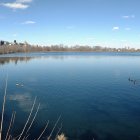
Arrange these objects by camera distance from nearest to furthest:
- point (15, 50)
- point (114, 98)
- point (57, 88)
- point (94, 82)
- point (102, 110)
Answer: point (102, 110)
point (114, 98)
point (57, 88)
point (94, 82)
point (15, 50)

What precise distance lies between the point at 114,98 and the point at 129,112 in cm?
521

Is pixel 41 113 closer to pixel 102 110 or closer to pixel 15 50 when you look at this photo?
pixel 102 110

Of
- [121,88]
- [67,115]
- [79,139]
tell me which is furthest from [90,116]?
[121,88]

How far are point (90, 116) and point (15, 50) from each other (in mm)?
157493

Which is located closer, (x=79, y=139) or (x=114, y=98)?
(x=79, y=139)

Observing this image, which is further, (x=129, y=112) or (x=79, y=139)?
(x=129, y=112)

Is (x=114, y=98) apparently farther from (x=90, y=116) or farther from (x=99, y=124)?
(x=99, y=124)

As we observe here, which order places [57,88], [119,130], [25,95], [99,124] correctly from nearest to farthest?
[119,130], [99,124], [25,95], [57,88]

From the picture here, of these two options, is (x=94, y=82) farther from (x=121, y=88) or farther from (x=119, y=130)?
(x=119, y=130)

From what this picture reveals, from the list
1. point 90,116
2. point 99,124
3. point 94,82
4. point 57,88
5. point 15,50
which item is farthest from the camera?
point 15,50

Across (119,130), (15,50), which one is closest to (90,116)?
(119,130)

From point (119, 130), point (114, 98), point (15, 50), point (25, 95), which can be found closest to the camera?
point (119, 130)

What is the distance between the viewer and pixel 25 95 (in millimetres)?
28031

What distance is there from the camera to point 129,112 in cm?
2112
